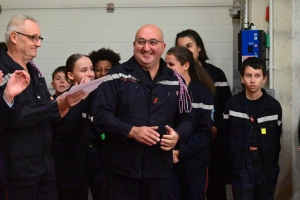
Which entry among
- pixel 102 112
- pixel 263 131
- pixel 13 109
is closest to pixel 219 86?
pixel 263 131

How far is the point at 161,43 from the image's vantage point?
3.91 m

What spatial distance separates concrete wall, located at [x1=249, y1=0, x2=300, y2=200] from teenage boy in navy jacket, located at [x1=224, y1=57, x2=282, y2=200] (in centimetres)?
67

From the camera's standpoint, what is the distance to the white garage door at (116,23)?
6477mm

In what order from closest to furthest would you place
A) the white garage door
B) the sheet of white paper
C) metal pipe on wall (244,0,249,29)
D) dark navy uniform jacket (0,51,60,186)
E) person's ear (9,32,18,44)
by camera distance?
dark navy uniform jacket (0,51,60,186), the sheet of white paper, person's ear (9,32,18,44), metal pipe on wall (244,0,249,29), the white garage door

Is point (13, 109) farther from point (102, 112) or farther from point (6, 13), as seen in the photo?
point (6, 13)

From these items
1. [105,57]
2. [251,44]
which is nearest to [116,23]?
[105,57]

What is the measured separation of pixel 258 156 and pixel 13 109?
2.49m

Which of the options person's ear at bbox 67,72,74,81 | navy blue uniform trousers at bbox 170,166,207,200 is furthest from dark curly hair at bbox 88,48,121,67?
navy blue uniform trousers at bbox 170,166,207,200

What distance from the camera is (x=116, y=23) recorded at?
6.69m

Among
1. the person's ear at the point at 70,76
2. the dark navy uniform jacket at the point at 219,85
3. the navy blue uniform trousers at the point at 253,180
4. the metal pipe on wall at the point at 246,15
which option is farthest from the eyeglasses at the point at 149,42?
the metal pipe on wall at the point at 246,15

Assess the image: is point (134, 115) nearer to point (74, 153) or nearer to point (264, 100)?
point (74, 153)

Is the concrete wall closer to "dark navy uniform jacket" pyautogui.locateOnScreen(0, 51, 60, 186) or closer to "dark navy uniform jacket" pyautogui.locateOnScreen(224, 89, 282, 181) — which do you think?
"dark navy uniform jacket" pyautogui.locateOnScreen(224, 89, 282, 181)

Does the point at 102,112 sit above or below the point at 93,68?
below

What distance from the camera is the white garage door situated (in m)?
6.48
